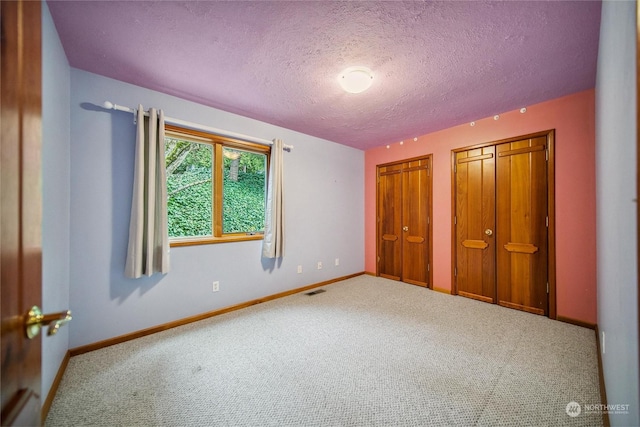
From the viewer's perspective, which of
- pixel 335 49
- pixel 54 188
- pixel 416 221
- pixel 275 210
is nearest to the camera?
pixel 54 188

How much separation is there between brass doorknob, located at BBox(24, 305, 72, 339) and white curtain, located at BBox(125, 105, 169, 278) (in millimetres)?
1814

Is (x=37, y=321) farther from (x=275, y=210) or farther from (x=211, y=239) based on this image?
(x=275, y=210)

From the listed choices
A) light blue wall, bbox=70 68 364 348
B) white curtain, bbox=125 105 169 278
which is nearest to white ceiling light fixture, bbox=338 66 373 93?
light blue wall, bbox=70 68 364 348

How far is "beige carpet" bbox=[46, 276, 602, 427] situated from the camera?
1436 mm

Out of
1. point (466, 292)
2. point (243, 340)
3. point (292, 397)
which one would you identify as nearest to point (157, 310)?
point (243, 340)

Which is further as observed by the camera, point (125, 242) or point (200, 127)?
point (200, 127)

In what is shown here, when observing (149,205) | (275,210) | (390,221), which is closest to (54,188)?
(149,205)

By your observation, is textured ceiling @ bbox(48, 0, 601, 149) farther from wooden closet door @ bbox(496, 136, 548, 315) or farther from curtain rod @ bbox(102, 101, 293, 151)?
wooden closet door @ bbox(496, 136, 548, 315)

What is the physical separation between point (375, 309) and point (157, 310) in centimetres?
239

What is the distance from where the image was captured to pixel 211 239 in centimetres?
285

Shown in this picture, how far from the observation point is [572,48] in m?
1.85

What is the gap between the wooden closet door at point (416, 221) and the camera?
3.84 m

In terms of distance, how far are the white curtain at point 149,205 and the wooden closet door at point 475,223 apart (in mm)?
3664

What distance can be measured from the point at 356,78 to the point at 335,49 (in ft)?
1.04
